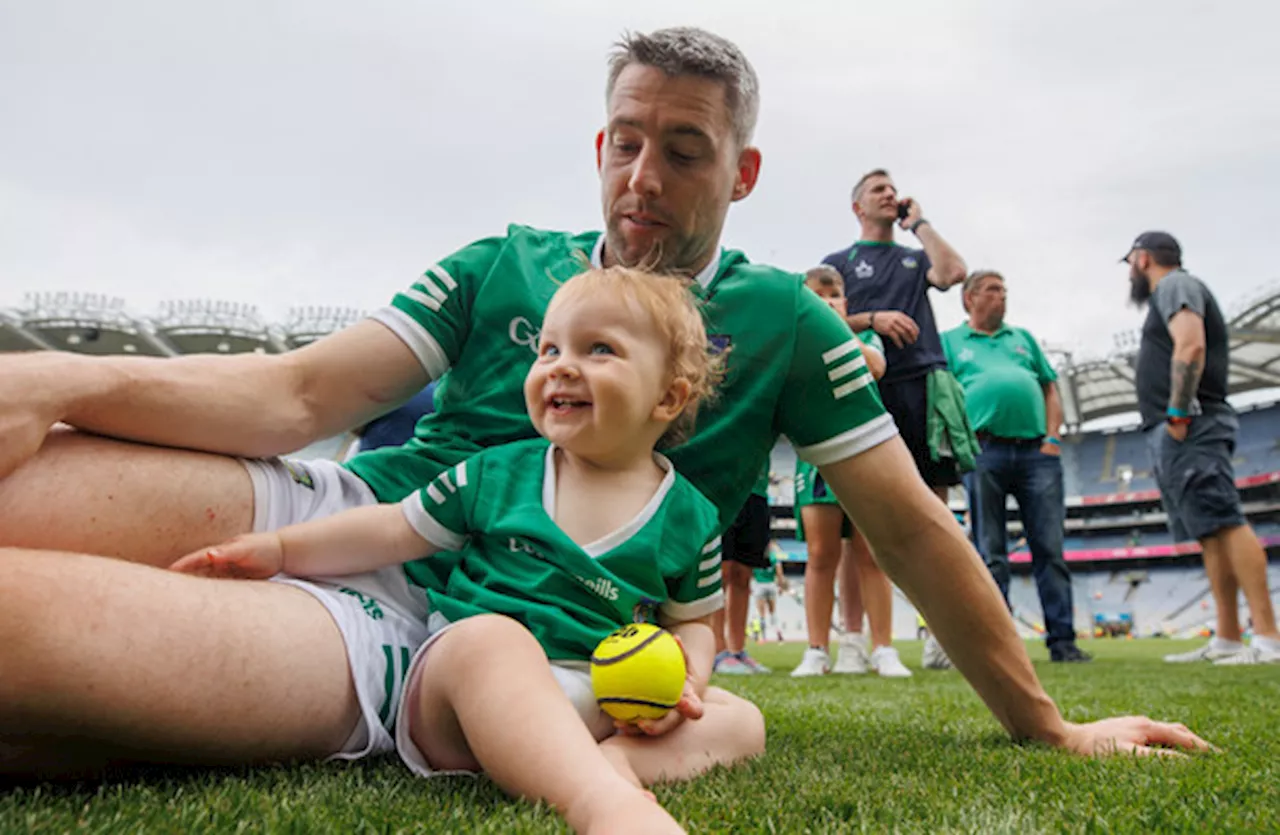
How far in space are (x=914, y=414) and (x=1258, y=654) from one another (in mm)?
2789

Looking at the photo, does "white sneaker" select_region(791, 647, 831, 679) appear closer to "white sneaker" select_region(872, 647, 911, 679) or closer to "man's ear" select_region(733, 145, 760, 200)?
"white sneaker" select_region(872, 647, 911, 679)

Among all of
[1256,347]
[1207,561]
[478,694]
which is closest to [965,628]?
[478,694]

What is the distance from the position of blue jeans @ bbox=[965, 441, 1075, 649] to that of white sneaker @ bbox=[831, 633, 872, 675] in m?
1.35

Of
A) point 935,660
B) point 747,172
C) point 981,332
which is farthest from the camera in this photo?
point 981,332

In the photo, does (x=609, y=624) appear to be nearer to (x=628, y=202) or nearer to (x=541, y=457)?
(x=541, y=457)

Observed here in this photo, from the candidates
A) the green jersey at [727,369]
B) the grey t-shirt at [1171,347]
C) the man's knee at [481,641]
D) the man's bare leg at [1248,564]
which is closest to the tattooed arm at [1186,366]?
the grey t-shirt at [1171,347]

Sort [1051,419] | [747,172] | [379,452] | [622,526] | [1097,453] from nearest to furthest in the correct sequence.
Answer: [622,526] < [379,452] < [747,172] < [1051,419] < [1097,453]

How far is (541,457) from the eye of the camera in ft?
5.51

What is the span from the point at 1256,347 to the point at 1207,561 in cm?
3601

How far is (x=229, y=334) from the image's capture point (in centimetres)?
3388

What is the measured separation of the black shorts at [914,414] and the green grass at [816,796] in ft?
10.4

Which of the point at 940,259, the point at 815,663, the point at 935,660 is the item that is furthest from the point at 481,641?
the point at 935,660

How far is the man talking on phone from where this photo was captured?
539 centimetres

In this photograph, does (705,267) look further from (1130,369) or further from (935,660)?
(1130,369)
